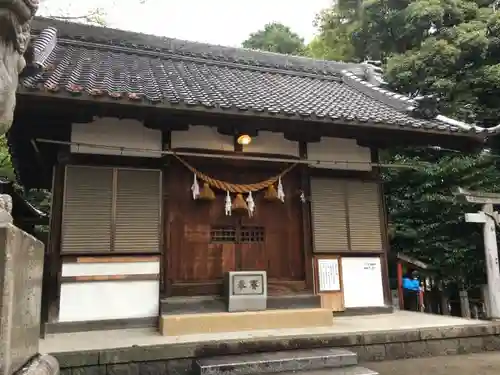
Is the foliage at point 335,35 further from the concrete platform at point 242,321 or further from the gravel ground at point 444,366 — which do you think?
the gravel ground at point 444,366

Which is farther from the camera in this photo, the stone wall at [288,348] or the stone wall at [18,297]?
the stone wall at [288,348]

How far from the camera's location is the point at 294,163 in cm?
750

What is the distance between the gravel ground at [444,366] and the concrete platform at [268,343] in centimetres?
18

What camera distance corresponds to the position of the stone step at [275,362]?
16.0 feet

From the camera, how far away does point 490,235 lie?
7910 mm

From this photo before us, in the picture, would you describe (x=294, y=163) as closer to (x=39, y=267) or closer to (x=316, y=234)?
(x=316, y=234)

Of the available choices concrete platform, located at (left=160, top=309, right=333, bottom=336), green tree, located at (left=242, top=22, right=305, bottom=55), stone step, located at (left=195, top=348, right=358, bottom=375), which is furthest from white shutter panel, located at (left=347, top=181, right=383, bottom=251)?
green tree, located at (left=242, top=22, right=305, bottom=55)

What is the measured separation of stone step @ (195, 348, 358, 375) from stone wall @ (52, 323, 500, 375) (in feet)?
0.48

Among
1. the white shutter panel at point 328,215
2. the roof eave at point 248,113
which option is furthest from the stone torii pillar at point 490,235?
the white shutter panel at point 328,215

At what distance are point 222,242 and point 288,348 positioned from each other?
7.54 ft

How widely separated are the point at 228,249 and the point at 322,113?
2.80m

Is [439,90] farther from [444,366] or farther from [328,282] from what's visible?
[444,366]

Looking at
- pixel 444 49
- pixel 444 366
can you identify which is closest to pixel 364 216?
pixel 444 366

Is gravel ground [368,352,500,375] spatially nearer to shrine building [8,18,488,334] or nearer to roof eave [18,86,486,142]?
shrine building [8,18,488,334]
